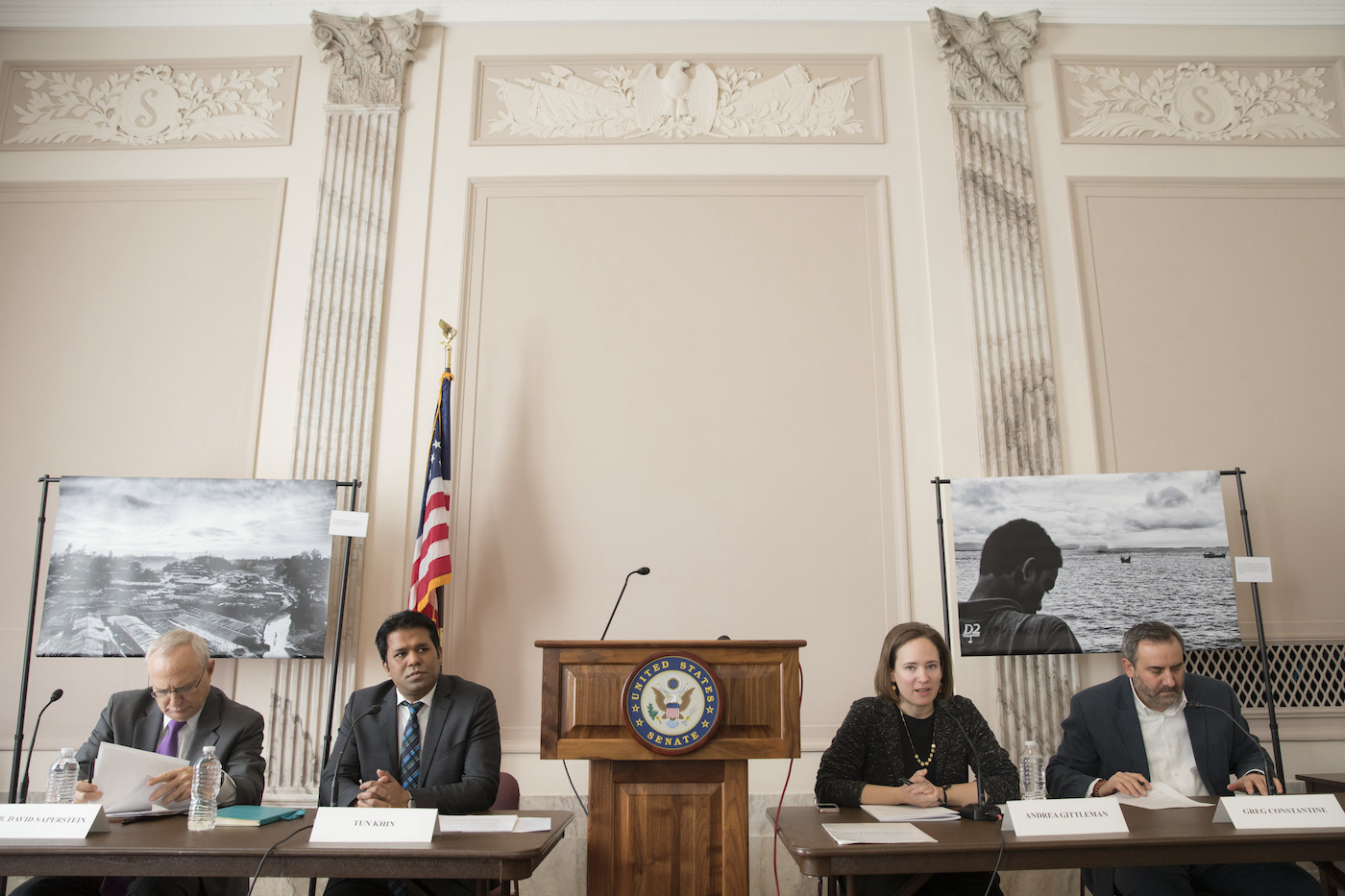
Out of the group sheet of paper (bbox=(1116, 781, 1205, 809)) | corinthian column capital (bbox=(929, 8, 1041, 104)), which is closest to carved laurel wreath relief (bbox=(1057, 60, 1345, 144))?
corinthian column capital (bbox=(929, 8, 1041, 104))

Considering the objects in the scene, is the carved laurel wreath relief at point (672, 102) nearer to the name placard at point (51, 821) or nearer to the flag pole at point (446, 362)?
the flag pole at point (446, 362)

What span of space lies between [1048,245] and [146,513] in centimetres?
465

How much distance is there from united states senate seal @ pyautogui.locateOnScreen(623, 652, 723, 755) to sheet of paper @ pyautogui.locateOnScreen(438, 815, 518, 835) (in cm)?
40

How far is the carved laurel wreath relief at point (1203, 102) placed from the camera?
4879 mm

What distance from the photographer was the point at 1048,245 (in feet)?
15.5

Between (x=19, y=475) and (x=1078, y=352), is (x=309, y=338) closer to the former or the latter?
(x=19, y=475)

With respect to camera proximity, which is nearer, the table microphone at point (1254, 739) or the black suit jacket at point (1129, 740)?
the table microphone at point (1254, 739)

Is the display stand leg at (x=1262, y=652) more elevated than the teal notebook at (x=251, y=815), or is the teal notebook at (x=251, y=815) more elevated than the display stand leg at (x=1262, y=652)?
the display stand leg at (x=1262, y=652)

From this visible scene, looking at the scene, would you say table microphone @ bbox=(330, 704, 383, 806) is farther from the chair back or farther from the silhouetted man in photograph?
the silhouetted man in photograph

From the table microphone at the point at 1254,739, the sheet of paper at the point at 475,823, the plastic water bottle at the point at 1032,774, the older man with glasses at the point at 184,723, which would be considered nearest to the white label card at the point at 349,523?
the older man with glasses at the point at 184,723

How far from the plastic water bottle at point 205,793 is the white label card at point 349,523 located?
5.48ft

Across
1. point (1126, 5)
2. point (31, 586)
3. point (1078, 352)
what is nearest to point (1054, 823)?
point (1078, 352)

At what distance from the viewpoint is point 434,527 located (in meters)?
4.13

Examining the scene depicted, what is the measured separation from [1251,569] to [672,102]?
3.66 meters
